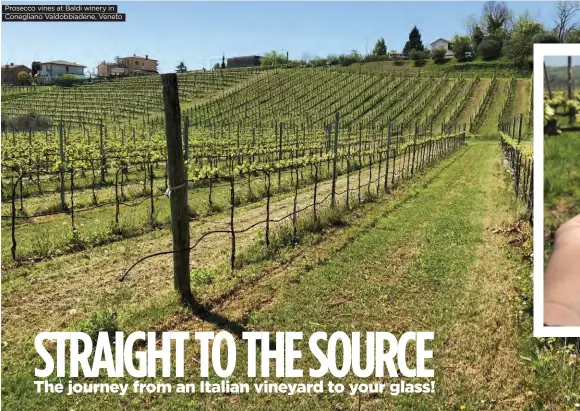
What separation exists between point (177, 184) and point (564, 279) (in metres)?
4.50

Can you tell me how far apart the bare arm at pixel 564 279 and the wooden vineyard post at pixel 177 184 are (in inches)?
170

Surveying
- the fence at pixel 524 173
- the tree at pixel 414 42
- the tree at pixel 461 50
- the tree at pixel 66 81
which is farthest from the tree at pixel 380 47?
the fence at pixel 524 173

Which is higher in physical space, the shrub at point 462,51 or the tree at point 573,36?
the shrub at point 462,51

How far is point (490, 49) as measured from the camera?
253ft

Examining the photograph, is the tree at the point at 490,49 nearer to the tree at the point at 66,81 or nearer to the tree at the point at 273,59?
the tree at the point at 273,59

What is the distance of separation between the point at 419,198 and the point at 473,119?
43.5 metres

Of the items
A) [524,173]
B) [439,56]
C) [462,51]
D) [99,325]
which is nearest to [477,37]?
[462,51]

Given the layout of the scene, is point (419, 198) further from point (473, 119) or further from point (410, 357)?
point (473, 119)

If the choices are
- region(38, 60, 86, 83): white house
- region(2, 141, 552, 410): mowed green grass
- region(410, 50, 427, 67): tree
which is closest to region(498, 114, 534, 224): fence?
region(2, 141, 552, 410): mowed green grass

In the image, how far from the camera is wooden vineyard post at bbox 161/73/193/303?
6.04m

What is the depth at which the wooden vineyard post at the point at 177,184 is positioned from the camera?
6035 mm

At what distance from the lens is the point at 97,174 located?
2036 centimetres

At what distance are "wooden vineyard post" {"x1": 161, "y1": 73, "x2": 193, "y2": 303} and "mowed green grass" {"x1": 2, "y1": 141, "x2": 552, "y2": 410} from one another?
1.35 feet

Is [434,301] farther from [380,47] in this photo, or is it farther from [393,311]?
[380,47]
